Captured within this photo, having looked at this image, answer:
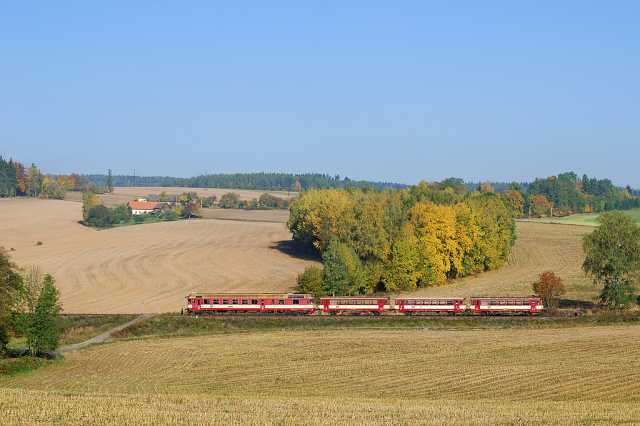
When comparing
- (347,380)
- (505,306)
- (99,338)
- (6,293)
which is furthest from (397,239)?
(6,293)

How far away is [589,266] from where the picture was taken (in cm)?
7738

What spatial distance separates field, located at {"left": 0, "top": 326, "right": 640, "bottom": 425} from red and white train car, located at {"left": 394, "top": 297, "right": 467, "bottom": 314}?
8.26 meters

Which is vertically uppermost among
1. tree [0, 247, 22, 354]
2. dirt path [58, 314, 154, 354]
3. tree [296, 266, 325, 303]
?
tree [0, 247, 22, 354]

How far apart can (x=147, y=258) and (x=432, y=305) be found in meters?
55.8

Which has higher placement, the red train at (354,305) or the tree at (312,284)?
the tree at (312,284)

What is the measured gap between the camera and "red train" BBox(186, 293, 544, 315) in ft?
248

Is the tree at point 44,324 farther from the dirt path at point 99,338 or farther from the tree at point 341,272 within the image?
the tree at point 341,272

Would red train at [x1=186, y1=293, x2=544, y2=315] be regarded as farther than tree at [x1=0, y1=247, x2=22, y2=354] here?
Yes

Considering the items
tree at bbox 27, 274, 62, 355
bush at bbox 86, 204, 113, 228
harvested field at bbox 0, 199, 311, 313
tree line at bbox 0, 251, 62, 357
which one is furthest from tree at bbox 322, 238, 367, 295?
bush at bbox 86, 204, 113, 228

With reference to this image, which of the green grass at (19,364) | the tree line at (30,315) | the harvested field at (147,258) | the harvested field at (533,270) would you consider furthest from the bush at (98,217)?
the green grass at (19,364)

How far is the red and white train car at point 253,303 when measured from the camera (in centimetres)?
7638

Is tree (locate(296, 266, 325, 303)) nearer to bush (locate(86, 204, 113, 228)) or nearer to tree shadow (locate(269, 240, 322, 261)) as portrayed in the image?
tree shadow (locate(269, 240, 322, 261))

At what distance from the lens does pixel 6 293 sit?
5353cm

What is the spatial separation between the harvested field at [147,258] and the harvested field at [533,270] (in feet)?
66.8
